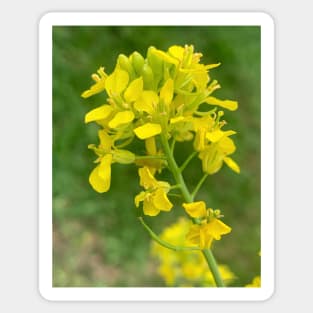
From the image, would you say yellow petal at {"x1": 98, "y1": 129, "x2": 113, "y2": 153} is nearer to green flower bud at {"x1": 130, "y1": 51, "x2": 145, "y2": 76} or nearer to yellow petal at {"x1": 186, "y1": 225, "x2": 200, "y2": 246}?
Result: green flower bud at {"x1": 130, "y1": 51, "x2": 145, "y2": 76}

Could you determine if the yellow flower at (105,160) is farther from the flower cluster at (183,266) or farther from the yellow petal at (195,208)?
the flower cluster at (183,266)

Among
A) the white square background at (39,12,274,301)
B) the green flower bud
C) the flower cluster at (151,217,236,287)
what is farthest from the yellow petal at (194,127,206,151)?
the flower cluster at (151,217,236,287)

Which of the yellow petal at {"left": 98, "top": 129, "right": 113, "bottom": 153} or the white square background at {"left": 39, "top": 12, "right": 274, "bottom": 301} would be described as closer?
the yellow petal at {"left": 98, "top": 129, "right": 113, "bottom": 153}

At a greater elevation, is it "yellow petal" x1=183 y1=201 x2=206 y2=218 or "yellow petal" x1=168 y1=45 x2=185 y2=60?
"yellow petal" x1=168 y1=45 x2=185 y2=60

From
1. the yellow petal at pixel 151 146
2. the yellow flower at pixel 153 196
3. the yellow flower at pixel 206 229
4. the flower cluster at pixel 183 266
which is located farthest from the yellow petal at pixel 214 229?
the flower cluster at pixel 183 266

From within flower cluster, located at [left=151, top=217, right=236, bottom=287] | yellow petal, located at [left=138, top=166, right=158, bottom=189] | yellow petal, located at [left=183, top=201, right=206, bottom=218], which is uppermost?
yellow petal, located at [left=138, top=166, right=158, bottom=189]
